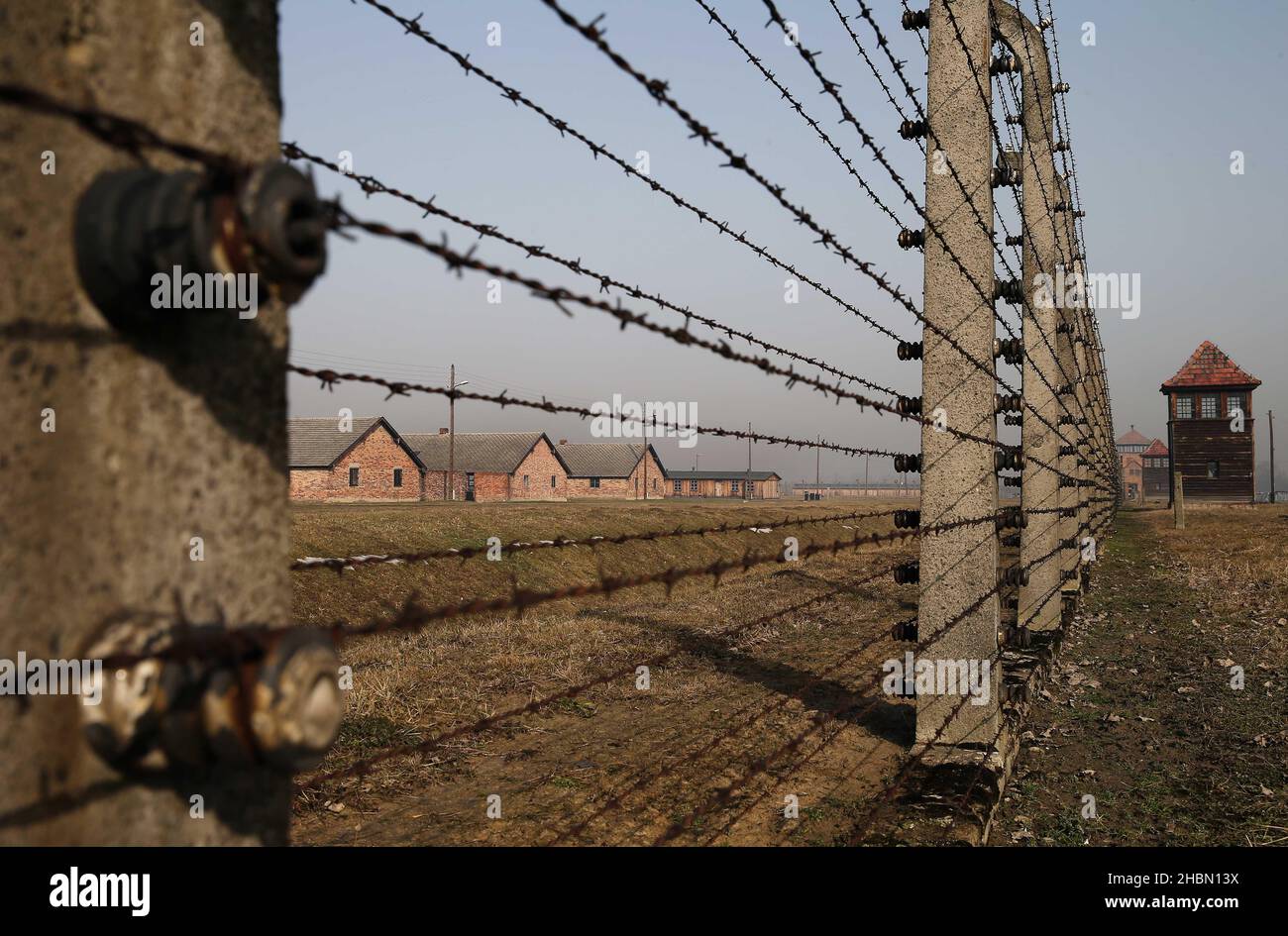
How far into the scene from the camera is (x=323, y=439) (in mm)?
52750

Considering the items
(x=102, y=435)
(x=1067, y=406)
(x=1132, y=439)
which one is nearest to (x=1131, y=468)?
(x=1132, y=439)

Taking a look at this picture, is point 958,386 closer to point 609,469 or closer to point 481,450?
point 481,450

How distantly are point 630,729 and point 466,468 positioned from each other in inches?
2394

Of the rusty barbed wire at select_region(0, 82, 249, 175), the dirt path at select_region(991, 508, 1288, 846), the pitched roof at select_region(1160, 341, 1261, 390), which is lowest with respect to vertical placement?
the dirt path at select_region(991, 508, 1288, 846)

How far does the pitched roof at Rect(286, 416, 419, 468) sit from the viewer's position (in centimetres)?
5147

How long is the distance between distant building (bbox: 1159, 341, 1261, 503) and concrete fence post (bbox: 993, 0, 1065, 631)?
1837 inches

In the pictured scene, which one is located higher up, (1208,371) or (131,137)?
(1208,371)

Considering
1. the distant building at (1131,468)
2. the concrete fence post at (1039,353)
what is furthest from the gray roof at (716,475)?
the concrete fence post at (1039,353)

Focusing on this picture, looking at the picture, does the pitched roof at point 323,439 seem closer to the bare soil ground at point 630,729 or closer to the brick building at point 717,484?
the bare soil ground at point 630,729

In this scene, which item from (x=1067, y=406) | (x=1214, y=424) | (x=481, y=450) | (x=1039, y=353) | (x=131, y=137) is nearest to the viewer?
(x=131, y=137)

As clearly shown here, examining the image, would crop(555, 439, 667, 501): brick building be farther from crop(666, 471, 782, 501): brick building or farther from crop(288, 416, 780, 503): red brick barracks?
crop(666, 471, 782, 501): brick building

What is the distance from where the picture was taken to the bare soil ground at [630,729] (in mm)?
4867

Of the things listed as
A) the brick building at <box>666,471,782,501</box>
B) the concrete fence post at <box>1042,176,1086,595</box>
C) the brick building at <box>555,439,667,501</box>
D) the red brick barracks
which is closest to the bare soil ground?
the concrete fence post at <box>1042,176,1086,595</box>
